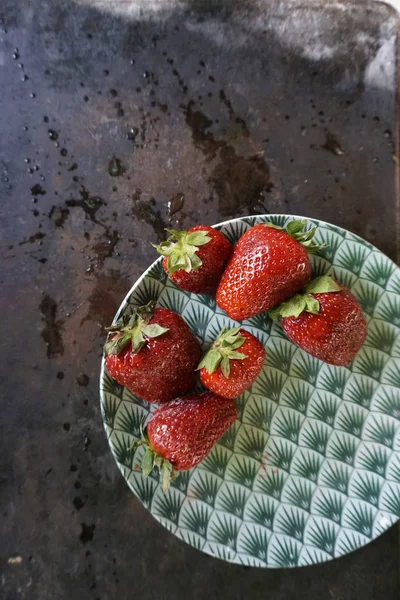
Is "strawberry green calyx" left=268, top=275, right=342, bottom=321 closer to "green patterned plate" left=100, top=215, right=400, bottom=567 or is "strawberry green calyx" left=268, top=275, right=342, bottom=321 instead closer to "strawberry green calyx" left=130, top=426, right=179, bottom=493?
"green patterned plate" left=100, top=215, right=400, bottom=567

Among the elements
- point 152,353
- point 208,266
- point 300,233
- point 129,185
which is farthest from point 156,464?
point 129,185

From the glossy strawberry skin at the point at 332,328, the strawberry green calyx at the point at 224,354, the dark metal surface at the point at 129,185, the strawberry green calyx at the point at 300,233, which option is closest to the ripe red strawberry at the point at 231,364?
the strawberry green calyx at the point at 224,354

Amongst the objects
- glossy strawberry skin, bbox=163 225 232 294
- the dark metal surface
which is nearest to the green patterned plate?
glossy strawberry skin, bbox=163 225 232 294

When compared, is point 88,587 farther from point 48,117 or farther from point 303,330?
point 48,117

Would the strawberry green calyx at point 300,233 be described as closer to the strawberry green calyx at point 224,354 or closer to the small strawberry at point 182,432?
the strawberry green calyx at point 224,354

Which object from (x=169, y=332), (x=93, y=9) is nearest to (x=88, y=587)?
(x=169, y=332)

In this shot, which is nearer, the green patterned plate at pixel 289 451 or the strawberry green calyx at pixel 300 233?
the strawberry green calyx at pixel 300 233
